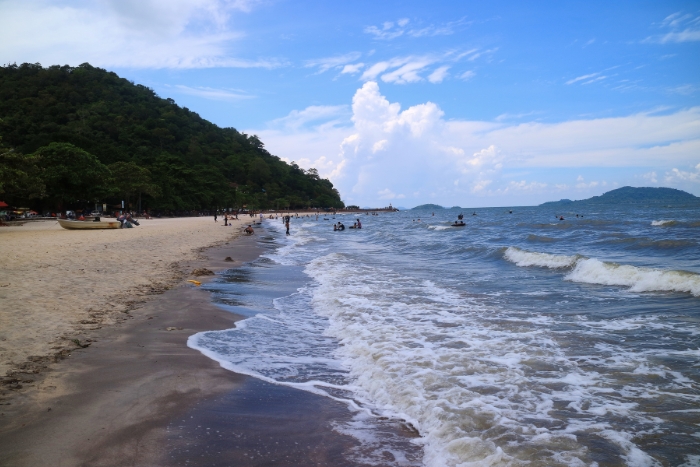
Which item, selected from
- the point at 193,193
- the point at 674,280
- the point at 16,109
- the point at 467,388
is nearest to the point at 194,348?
the point at 467,388

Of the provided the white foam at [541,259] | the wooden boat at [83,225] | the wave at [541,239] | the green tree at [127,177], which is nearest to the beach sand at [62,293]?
the white foam at [541,259]

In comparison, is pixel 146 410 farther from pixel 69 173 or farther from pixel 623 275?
pixel 69 173

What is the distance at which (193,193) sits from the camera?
83750 millimetres

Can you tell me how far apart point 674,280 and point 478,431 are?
995 centimetres

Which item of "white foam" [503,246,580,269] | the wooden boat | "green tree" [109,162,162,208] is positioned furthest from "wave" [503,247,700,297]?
"green tree" [109,162,162,208]

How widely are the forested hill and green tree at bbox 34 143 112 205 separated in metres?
0.09

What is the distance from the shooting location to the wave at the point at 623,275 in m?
11.0

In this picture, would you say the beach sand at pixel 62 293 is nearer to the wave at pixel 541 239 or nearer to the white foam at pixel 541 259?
the white foam at pixel 541 259

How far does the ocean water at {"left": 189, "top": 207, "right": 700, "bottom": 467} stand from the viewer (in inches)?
151

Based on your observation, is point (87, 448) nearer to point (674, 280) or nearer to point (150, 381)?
point (150, 381)

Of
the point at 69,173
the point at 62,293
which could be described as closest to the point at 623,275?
the point at 62,293

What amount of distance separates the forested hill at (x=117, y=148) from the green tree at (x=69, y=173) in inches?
3.5

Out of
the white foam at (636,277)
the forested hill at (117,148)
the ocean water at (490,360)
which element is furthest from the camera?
the forested hill at (117,148)

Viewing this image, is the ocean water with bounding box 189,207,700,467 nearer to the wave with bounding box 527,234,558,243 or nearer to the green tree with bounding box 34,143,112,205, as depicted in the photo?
the wave with bounding box 527,234,558,243
